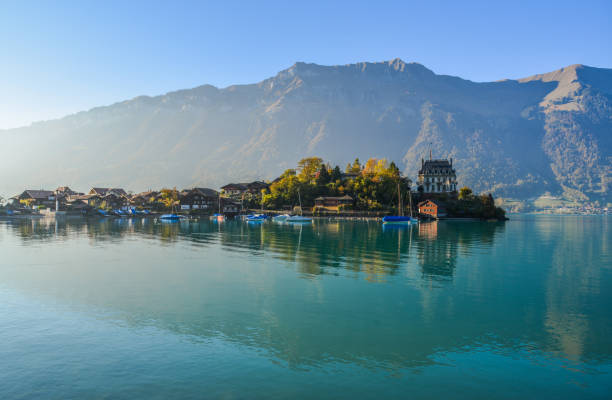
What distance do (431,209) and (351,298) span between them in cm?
12076

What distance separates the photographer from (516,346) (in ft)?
59.0

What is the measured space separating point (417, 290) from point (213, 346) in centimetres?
1656

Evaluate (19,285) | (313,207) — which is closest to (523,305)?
(19,285)

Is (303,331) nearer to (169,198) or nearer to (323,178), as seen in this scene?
(323,178)

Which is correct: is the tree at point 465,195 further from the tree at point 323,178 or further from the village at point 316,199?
the tree at point 323,178

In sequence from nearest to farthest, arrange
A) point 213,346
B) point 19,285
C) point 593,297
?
point 213,346, point 593,297, point 19,285

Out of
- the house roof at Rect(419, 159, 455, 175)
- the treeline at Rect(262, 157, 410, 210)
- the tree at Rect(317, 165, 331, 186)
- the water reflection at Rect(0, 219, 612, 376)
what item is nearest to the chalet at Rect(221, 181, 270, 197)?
the treeline at Rect(262, 157, 410, 210)

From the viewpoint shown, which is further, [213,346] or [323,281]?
[323,281]

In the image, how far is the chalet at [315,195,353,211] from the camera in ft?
461

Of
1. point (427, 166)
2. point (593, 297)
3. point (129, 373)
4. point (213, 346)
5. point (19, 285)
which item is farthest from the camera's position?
point (427, 166)

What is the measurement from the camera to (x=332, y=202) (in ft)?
468

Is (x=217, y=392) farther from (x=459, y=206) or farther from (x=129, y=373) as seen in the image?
(x=459, y=206)

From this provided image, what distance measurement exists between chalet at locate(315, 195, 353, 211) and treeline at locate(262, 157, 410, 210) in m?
3.05

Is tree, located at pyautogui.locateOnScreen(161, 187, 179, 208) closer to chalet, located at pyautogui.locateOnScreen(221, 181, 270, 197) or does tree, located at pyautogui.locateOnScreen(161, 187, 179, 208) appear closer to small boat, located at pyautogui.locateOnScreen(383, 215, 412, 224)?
chalet, located at pyautogui.locateOnScreen(221, 181, 270, 197)
